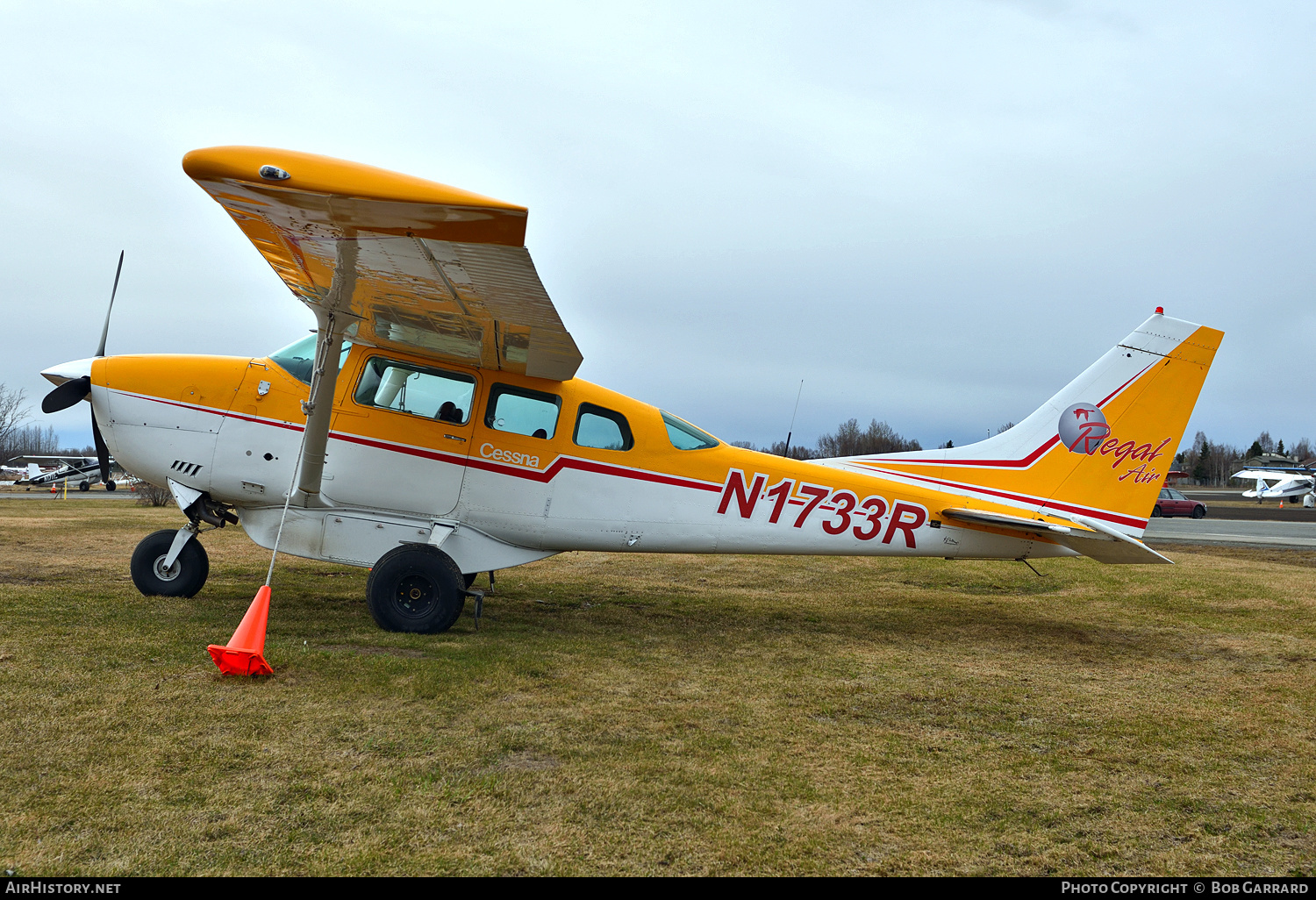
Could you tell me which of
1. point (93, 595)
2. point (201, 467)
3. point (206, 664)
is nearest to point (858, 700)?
point (206, 664)

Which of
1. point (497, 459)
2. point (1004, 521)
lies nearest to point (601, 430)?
point (497, 459)

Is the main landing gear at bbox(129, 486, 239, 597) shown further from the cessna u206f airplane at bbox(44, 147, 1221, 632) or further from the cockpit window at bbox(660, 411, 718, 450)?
the cockpit window at bbox(660, 411, 718, 450)

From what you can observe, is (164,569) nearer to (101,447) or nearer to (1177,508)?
(101,447)

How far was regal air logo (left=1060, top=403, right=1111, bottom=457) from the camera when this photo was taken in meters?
7.82

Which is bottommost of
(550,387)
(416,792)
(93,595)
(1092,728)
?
(93,595)

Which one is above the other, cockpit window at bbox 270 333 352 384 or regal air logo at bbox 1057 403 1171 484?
regal air logo at bbox 1057 403 1171 484

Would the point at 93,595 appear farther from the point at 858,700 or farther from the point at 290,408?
the point at 858,700

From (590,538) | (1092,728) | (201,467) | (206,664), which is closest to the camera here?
(1092,728)

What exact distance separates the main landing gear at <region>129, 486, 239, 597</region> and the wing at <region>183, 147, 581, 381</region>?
2455mm

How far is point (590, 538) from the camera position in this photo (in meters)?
7.24

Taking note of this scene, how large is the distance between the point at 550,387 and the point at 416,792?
4388 mm

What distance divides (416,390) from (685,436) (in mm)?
2498

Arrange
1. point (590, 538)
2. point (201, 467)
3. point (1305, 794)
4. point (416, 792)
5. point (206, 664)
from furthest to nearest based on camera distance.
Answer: point (590, 538) → point (201, 467) → point (206, 664) → point (1305, 794) → point (416, 792)

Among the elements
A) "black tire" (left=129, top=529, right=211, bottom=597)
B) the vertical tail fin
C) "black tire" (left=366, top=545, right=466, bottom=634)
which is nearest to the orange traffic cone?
"black tire" (left=366, top=545, right=466, bottom=634)
